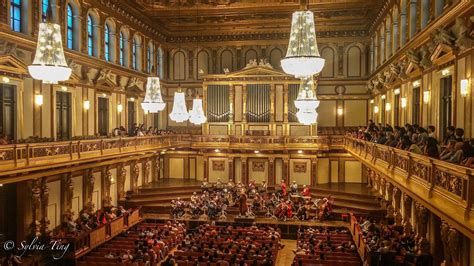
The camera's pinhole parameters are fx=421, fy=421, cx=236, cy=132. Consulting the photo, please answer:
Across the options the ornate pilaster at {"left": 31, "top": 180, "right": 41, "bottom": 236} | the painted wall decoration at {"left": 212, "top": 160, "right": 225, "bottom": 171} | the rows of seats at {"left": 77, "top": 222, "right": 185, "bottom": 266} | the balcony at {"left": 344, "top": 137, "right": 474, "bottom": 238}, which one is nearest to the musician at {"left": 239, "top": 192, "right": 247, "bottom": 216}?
the rows of seats at {"left": 77, "top": 222, "right": 185, "bottom": 266}

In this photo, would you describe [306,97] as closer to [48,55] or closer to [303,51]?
[303,51]

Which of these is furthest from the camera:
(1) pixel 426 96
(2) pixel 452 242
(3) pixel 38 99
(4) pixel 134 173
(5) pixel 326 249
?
(4) pixel 134 173

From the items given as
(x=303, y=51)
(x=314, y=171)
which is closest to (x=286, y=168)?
(x=314, y=171)

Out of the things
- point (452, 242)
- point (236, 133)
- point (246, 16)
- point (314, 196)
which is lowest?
point (314, 196)

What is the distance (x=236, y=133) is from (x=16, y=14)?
19.1 meters

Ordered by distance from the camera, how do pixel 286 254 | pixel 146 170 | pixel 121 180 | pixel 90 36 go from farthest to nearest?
pixel 146 170 < pixel 121 180 < pixel 90 36 < pixel 286 254

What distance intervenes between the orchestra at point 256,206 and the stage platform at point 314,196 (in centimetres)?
88

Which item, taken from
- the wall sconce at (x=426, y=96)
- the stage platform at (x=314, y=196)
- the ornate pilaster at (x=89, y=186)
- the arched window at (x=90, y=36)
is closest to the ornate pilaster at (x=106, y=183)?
the stage platform at (x=314, y=196)

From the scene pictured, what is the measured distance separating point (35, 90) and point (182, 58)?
19.1 meters

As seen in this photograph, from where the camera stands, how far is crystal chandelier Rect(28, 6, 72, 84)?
11219mm

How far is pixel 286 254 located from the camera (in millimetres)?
22094

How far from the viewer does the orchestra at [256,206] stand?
86.2ft

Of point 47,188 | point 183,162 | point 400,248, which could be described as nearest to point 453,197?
point 400,248

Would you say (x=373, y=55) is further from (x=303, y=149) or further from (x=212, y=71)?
(x=212, y=71)
